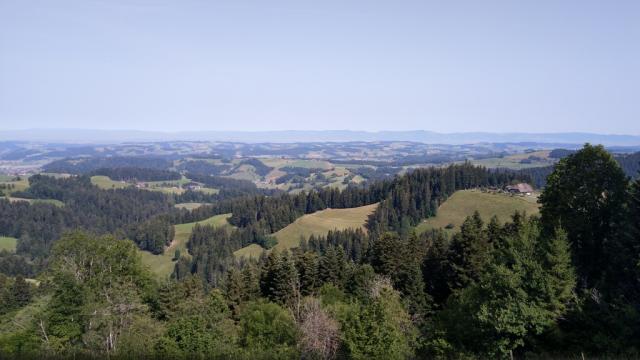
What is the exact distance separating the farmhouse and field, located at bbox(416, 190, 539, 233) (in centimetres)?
547

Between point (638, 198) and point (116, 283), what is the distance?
43.6 m

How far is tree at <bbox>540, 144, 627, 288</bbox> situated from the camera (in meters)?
34.5

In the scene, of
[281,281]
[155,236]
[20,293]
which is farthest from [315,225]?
[281,281]

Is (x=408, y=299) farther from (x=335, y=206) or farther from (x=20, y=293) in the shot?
(x=335, y=206)

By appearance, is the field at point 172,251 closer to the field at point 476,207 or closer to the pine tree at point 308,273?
the field at point 476,207

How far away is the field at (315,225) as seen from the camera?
133 meters

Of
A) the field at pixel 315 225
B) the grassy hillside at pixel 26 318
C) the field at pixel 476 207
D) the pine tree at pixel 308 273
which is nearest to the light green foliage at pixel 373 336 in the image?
the pine tree at pixel 308 273

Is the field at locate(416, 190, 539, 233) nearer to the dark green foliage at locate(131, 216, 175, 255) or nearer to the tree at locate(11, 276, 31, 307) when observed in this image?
the dark green foliage at locate(131, 216, 175, 255)

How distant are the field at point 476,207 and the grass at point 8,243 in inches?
6362

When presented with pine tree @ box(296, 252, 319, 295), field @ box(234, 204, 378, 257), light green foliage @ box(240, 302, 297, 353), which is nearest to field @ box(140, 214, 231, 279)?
field @ box(234, 204, 378, 257)

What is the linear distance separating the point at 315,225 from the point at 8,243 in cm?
14024

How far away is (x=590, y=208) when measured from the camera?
3612cm

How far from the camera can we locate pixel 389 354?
25.2 m

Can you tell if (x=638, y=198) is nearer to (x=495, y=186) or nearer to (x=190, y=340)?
(x=190, y=340)
